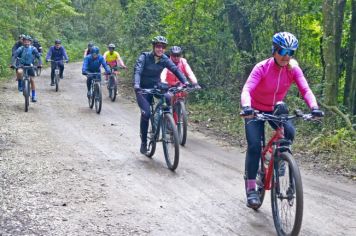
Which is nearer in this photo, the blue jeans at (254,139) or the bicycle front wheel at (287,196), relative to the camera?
the bicycle front wheel at (287,196)

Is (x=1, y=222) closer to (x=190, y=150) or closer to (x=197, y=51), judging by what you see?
(x=190, y=150)

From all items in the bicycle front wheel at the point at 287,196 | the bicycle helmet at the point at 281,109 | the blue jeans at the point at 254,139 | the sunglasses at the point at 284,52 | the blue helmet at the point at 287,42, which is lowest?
the bicycle front wheel at the point at 287,196

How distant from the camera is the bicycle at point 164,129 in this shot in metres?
8.28

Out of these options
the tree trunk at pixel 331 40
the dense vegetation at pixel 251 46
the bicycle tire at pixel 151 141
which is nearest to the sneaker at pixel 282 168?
the bicycle tire at pixel 151 141

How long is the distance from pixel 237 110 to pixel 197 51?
397 cm

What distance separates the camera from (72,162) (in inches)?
353

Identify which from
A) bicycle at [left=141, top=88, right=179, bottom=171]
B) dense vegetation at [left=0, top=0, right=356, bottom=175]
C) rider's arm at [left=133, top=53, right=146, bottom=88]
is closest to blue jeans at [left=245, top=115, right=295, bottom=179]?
bicycle at [left=141, top=88, right=179, bottom=171]

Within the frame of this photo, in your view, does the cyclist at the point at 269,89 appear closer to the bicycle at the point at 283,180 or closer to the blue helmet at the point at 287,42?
the blue helmet at the point at 287,42

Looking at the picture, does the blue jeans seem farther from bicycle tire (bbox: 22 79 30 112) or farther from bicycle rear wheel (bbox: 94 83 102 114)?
bicycle tire (bbox: 22 79 30 112)

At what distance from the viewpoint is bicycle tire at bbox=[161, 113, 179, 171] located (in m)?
8.19

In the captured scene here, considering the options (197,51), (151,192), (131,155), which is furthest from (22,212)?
(197,51)

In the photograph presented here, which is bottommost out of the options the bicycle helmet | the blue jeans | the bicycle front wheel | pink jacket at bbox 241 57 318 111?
the bicycle front wheel

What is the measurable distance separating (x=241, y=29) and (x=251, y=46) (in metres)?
0.71

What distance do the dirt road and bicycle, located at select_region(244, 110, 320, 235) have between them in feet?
1.20
